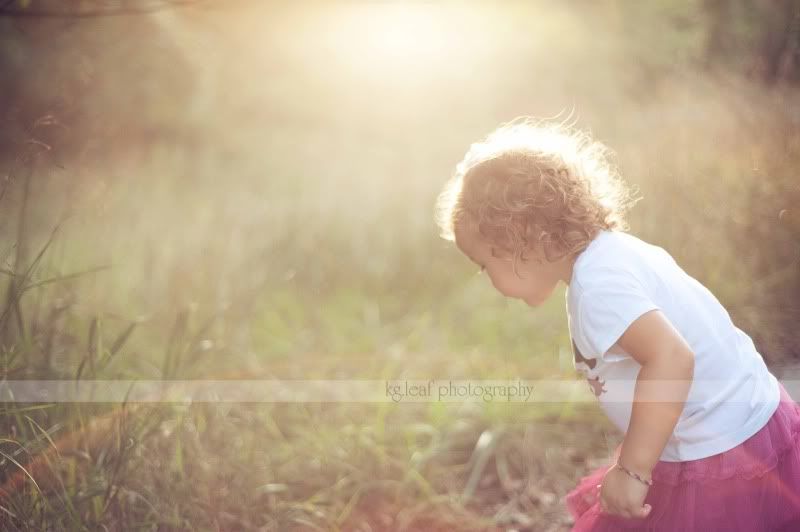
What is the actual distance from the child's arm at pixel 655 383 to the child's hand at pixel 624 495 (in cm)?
3

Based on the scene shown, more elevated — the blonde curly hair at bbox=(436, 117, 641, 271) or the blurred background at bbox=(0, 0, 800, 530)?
the blonde curly hair at bbox=(436, 117, 641, 271)

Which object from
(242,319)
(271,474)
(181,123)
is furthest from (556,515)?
(181,123)

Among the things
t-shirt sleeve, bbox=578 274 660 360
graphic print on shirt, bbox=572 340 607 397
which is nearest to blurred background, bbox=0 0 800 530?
graphic print on shirt, bbox=572 340 607 397

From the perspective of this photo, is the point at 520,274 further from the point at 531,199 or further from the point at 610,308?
the point at 610,308

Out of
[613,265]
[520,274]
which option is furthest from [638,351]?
[520,274]

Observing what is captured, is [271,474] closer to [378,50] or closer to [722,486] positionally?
[722,486]

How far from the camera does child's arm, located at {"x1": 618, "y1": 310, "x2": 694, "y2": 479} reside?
4.85 ft

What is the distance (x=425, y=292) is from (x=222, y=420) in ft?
5.34

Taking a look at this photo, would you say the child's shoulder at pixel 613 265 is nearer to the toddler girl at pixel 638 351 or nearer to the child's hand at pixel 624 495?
the toddler girl at pixel 638 351

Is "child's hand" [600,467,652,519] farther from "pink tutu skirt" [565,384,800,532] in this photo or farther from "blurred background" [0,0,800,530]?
"blurred background" [0,0,800,530]

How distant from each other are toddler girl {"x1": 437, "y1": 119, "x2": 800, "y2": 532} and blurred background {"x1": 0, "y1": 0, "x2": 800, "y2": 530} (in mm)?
901

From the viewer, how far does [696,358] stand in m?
1.68

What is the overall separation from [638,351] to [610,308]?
10 cm

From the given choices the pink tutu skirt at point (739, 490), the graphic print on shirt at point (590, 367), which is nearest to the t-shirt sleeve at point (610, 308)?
the graphic print on shirt at point (590, 367)
